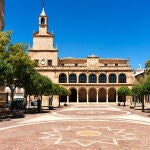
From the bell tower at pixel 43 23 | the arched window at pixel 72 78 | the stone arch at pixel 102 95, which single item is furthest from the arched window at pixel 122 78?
the bell tower at pixel 43 23

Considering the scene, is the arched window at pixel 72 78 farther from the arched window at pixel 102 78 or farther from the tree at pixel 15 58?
the tree at pixel 15 58

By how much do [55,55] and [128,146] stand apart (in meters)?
71.0


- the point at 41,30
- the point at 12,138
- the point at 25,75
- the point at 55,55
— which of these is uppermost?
the point at 41,30

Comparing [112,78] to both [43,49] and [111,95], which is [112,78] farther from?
[43,49]

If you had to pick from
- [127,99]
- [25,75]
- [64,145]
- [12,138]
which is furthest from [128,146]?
[127,99]

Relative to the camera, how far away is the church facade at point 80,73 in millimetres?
81125

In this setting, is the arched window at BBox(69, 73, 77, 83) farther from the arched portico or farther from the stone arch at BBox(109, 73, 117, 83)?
the stone arch at BBox(109, 73, 117, 83)

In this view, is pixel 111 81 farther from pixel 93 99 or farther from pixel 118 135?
pixel 118 135

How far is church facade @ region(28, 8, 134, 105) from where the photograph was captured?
81.1m

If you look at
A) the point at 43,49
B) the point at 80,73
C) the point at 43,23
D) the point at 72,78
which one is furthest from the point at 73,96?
the point at 43,23

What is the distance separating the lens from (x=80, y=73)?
81.9 meters

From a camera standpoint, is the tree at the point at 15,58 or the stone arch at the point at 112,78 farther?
the stone arch at the point at 112,78

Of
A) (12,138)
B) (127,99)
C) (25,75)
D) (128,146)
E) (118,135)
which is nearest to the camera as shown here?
(128,146)

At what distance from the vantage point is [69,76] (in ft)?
A: 268
